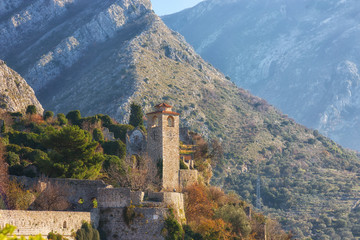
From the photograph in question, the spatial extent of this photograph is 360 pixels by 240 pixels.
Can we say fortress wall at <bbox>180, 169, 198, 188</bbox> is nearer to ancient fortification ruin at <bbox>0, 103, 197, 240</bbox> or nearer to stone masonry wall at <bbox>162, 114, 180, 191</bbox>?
stone masonry wall at <bbox>162, 114, 180, 191</bbox>

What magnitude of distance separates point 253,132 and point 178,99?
776 inches

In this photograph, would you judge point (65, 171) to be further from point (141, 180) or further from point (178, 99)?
point (178, 99)

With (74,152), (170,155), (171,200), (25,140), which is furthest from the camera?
(25,140)

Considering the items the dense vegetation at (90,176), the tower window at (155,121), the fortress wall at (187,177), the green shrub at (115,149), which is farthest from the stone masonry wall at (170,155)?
the green shrub at (115,149)

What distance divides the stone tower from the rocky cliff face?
32327mm

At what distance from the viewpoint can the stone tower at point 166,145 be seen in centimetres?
5131

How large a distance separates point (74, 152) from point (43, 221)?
46.0 feet

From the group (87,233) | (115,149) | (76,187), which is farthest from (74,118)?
(87,233)

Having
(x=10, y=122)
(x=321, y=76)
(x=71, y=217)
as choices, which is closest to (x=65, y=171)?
(x=71, y=217)

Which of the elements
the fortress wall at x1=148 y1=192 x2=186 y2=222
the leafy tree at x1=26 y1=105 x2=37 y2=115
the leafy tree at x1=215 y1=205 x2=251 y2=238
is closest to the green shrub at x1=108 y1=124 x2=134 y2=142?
the leafy tree at x1=26 y1=105 x2=37 y2=115

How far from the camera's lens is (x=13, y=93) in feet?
271

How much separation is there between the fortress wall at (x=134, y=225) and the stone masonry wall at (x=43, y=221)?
2258 mm

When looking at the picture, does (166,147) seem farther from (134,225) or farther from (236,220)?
(134,225)

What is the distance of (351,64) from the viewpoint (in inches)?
7869
